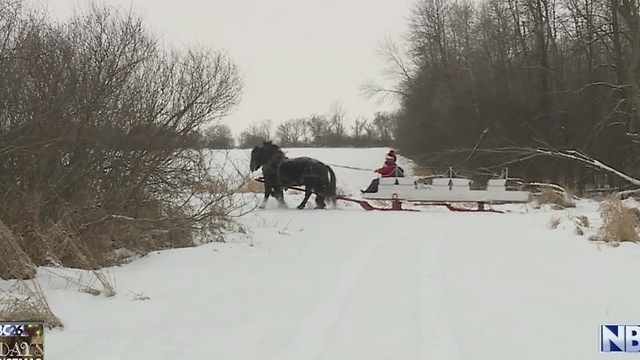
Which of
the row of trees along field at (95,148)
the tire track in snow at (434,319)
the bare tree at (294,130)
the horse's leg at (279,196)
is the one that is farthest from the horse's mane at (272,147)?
the bare tree at (294,130)

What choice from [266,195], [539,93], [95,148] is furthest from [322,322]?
[539,93]

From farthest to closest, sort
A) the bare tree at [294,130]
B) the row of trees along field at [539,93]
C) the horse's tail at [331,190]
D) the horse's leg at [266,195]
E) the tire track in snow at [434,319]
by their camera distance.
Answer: the bare tree at [294,130]
the row of trees along field at [539,93]
the horse's tail at [331,190]
the horse's leg at [266,195]
the tire track in snow at [434,319]

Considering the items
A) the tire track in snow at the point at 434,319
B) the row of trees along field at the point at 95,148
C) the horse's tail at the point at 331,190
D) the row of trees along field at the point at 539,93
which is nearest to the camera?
the tire track in snow at the point at 434,319

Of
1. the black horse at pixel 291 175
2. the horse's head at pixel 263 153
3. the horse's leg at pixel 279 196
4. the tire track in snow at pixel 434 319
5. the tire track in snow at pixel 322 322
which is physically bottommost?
the tire track in snow at pixel 434 319

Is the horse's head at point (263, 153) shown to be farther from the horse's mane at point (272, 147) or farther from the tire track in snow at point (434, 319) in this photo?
the tire track in snow at point (434, 319)

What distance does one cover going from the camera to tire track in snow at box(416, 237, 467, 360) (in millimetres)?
4453

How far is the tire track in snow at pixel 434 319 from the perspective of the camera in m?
4.45

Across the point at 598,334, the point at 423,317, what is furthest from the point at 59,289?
the point at 598,334

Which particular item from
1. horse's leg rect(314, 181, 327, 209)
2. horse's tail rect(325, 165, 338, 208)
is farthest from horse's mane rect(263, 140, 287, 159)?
horse's tail rect(325, 165, 338, 208)

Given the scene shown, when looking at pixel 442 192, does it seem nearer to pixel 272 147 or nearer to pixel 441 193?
pixel 441 193

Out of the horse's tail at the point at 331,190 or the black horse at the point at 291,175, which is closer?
the black horse at the point at 291,175

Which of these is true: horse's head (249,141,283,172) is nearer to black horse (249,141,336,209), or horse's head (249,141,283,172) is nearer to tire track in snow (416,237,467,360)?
black horse (249,141,336,209)

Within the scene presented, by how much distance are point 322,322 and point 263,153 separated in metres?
13.2

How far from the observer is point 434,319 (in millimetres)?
5309
